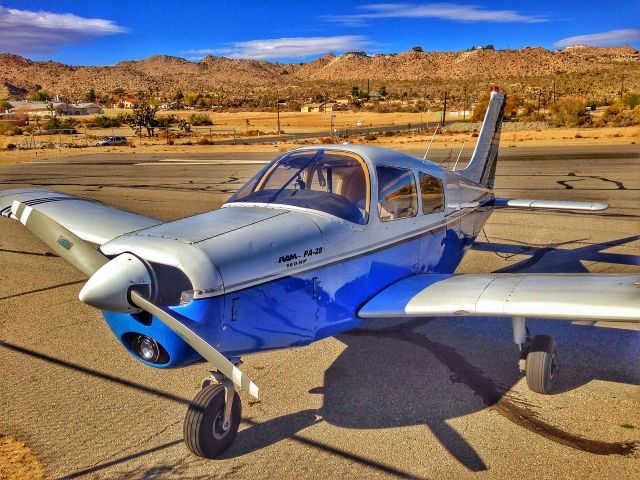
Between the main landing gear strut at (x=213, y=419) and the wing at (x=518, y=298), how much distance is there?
165 centimetres

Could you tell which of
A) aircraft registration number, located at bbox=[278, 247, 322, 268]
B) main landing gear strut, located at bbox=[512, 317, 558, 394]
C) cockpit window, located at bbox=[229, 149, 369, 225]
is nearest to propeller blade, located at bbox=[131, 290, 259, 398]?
aircraft registration number, located at bbox=[278, 247, 322, 268]

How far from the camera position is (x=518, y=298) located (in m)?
5.59

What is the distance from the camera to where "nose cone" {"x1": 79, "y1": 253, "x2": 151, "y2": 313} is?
418 centimetres

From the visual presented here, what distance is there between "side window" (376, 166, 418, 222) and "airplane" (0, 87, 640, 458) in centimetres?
2

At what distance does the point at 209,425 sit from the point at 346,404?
1.54 meters

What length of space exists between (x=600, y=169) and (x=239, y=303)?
24357 millimetres

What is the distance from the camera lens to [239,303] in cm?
469

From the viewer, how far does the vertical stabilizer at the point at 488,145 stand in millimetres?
10648

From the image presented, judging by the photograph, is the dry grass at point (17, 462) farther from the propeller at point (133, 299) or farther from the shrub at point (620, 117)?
the shrub at point (620, 117)

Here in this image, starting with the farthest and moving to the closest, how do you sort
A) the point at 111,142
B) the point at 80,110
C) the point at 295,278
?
the point at 80,110 < the point at 111,142 < the point at 295,278

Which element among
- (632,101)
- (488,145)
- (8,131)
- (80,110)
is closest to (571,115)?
(632,101)

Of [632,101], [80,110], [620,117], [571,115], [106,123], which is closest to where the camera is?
[620,117]

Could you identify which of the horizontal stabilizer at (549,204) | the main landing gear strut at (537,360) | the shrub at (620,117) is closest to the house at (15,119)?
the shrub at (620,117)

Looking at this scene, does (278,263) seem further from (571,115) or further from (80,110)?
(80,110)
